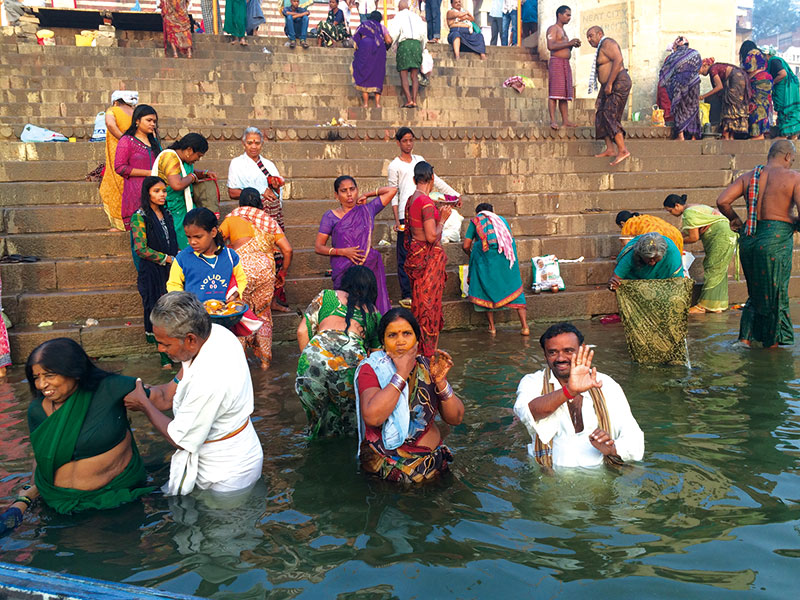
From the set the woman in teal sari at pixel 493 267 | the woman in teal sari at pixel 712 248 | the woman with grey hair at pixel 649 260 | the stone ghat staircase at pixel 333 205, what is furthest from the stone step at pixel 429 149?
the woman with grey hair at pixel 649 260

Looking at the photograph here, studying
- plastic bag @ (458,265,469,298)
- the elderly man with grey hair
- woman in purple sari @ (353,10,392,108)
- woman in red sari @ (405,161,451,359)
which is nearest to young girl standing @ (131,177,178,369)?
woman in red sari @ (405,161,451,359)

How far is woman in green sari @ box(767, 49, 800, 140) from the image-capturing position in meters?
11.6

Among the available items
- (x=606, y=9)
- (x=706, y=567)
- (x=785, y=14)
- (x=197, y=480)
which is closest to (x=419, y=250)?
(x=197, y=480)

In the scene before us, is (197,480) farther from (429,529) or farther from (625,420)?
(625,420)

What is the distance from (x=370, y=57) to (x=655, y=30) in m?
6.09

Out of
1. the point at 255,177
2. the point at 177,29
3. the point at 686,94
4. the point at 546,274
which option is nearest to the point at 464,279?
the point at 546,274

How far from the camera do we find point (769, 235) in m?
6.15

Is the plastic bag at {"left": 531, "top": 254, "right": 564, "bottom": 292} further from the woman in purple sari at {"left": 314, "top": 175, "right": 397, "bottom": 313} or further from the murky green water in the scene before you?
the murky green water

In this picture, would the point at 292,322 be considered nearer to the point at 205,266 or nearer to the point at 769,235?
the point at 205,266

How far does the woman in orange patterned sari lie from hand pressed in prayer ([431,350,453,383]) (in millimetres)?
2656

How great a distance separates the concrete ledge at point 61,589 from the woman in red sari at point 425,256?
166 inches

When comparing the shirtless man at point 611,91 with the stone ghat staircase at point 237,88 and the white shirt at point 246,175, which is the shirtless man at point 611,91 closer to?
the stone ghat staircase at point 237,88

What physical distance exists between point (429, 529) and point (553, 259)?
5252 millimetres

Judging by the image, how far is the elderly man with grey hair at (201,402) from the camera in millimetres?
3273
